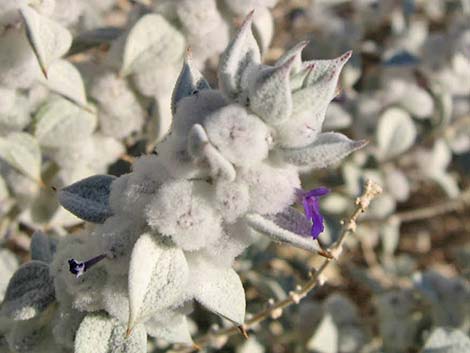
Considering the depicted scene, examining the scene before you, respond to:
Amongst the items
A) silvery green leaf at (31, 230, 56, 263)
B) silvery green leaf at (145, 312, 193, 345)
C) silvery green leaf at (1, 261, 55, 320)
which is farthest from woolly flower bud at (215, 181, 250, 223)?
silvery green leaf at (31, 230, 56, 263)

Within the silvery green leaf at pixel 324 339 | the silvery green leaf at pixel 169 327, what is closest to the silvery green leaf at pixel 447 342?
the silvery green leaf at pixel 324 339

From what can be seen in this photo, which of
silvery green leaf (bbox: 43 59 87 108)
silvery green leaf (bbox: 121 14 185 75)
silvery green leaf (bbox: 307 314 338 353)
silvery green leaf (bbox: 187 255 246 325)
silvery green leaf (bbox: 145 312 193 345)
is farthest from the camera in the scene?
silvery green leaf (bbox: 307 314 338 353)

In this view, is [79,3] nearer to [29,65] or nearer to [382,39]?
[29,65]

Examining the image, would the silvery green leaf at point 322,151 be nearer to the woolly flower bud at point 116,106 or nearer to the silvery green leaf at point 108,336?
the silvery green leaf at point 108,336

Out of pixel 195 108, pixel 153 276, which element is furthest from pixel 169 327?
pixel 195 108

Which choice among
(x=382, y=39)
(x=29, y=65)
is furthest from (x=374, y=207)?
(x=29, y=65)

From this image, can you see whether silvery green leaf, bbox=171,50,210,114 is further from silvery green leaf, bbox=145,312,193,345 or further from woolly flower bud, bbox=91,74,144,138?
woolly flower bud, bbox=91,74,144,138

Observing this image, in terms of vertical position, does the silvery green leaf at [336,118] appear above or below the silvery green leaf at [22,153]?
below
